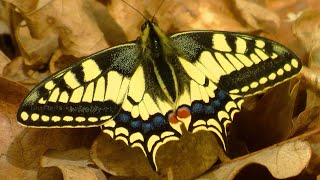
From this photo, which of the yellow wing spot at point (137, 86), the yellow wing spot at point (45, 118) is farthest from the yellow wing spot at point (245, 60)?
the yellow wing spot at point (45, 118)

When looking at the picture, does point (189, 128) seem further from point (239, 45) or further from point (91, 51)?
point (91, 51)

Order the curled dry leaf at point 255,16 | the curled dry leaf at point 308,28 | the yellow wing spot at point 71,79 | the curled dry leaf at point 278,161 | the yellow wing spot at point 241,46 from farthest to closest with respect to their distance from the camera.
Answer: the curled dry leaf at point 255,16
the curled dry leaf at point 308,28
the yellow wing spot at point 241,46
the yellow wing spot at point 71,79
the curled dry leaf at point 278,161

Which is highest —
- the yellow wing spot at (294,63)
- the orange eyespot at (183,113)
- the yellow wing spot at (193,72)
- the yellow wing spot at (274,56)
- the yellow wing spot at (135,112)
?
the yellow wing spot at (294,63)

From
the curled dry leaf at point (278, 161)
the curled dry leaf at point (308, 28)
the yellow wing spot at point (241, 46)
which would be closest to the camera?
the curled dry leaf at point (278, 161)

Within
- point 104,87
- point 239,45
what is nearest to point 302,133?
point 239,45

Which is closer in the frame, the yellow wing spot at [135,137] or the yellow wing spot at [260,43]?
the yellow wing spot at [135,137]

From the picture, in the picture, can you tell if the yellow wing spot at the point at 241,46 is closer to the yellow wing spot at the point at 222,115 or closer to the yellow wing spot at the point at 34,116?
the yellow wing spot at the point at 222,115

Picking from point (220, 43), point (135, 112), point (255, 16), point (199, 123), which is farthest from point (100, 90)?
point (255, 16)
